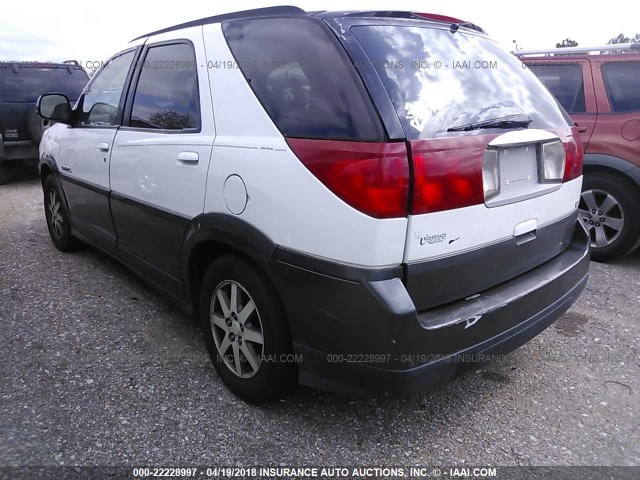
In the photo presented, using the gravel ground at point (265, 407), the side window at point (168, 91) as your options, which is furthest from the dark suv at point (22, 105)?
the side window at point (168, 91)

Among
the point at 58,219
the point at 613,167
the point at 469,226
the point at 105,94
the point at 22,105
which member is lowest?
the point at 58,219

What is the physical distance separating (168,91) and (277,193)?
1.23 m

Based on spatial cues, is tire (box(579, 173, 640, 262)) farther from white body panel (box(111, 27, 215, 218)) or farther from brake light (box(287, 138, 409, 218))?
white body panel (box(111, 27, 215, 218))

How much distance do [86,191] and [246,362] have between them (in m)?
2.20

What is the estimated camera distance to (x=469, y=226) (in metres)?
1.97

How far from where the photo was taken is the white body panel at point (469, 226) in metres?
1.84

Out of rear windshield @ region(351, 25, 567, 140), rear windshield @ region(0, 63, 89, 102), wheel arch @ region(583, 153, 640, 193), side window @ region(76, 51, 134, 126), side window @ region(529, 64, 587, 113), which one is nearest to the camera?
rear windshield @ region(351, 25, 567, 140)

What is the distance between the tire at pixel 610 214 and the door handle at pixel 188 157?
3726 mm

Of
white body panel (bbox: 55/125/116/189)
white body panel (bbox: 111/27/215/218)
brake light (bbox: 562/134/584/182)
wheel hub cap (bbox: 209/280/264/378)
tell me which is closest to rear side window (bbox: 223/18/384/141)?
white body panel (bbox: 111/27/215/218)

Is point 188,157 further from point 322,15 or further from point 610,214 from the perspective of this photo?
point 610,214

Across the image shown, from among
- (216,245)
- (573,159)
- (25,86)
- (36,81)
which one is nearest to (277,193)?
(216,245)

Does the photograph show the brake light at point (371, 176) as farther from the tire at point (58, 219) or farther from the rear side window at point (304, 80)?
the tire at point (58, 219)

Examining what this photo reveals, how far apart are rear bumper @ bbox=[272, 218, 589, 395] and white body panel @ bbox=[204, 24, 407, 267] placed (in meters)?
0.09

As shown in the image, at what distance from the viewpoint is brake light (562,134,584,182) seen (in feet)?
8.05
